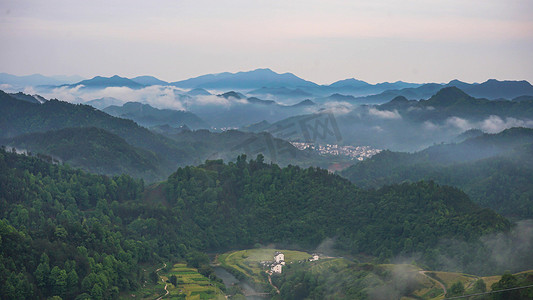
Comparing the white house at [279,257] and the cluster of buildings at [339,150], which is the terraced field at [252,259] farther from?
the cluster of buildings at [339,150]

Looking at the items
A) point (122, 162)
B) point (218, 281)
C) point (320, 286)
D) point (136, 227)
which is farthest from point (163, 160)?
point (320, 286)

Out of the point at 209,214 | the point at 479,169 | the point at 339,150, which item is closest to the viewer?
the point at 209,214

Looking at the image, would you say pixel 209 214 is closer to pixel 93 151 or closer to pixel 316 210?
pixel 316 210

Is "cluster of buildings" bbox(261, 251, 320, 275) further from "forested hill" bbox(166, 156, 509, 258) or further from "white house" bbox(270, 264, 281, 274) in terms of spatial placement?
"forested hill" bbox(166, 156, 509, 258)

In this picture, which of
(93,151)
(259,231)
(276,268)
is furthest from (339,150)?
(276,268)

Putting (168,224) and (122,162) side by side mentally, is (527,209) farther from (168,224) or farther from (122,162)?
(122,162)

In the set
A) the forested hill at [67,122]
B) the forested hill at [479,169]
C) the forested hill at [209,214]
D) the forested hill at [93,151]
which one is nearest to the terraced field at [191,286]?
the forested hill at [209,214]
